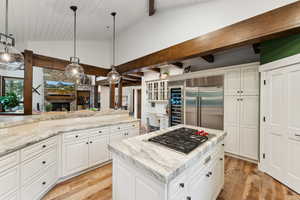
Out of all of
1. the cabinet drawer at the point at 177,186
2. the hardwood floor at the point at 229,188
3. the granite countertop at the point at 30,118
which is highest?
the granite countertop at the point at 30,118

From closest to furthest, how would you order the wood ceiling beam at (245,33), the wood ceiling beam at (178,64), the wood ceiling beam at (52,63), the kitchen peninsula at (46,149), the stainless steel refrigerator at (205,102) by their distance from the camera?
1. the kitchen peninsula at (46,149)
2. the wood ceiling beam at (245,33)
3. the wood ceiling beam at (52,63)
4. the stainless steel refrigerator at (205,102)
5. the wood ceiling beam at (178,64)

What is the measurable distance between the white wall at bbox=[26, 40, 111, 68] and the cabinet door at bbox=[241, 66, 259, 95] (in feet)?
13.6

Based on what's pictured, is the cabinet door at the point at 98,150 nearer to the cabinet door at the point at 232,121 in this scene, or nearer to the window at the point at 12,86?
the cabinet door at the point at 232,121

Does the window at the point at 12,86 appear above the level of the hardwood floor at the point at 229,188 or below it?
above

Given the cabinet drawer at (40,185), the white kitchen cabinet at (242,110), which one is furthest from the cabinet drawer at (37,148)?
the white kitchen cabinet at (242,110)

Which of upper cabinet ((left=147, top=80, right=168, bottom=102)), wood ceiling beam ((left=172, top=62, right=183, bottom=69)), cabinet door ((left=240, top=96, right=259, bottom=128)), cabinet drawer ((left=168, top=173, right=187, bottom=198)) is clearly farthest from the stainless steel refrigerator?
cabinet drawer ((left=168, top=173, right=187, bottom=198))

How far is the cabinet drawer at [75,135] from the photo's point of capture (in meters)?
2.14

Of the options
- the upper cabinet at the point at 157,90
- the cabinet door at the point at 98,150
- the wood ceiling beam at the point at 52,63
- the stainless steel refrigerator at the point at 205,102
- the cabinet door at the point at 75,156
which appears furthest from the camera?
the upper cabinet at the point at 157,90

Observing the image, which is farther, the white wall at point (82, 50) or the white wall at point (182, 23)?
the white wall at point (82, 50)

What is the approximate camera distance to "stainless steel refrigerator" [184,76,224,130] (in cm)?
333

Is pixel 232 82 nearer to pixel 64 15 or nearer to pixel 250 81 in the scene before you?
pixel 250 81

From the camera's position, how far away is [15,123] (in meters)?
1.77

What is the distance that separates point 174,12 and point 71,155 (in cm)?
352

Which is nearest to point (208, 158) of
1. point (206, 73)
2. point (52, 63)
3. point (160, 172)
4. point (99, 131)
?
point (160, 172)
